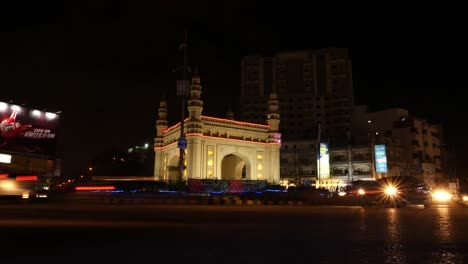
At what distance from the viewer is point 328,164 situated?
204ft

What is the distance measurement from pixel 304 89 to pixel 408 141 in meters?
38.9

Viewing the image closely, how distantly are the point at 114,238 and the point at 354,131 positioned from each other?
78.5 m

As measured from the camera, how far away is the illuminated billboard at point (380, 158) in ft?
198

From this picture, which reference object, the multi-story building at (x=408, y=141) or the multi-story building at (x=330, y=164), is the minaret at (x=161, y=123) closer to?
the multi-story building at (x=330, y=164)

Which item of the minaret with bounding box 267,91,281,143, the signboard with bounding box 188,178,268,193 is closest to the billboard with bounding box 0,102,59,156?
the signboard with bounding box 188,178,268,193

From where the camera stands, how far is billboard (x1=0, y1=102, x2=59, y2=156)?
48531 mm

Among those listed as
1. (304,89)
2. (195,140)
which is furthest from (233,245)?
(304,89)

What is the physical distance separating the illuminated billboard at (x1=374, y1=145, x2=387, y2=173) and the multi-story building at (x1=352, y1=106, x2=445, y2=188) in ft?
5.22

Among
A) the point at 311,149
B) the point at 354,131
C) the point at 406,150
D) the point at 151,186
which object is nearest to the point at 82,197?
the point at 151,186

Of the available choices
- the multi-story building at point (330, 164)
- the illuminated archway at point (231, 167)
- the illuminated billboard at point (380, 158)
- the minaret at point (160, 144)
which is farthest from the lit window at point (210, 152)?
the illuminated billboard at point (380, 158)

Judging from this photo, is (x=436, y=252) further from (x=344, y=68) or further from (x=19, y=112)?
(x=344, y=68)

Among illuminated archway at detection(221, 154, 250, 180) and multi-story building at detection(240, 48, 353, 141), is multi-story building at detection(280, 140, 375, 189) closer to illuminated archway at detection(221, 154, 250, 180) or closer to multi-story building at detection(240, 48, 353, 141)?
illuminated archway at detection(221, 154, 250, 180)

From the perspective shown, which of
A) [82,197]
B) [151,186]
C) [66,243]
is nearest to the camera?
[66,243]

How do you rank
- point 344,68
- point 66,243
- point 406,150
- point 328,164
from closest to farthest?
point 66,243 < point 328,164 < point 406,150 < point 344,68
